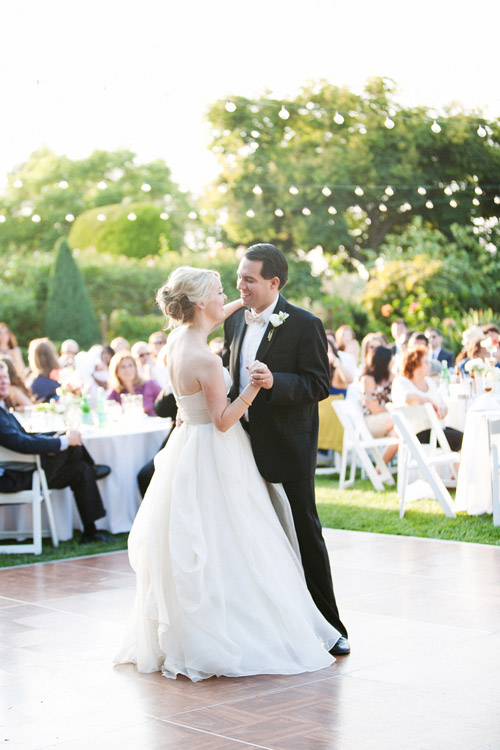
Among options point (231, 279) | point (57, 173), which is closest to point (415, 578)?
point (231, 279)

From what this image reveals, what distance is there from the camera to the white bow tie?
4.43 metres

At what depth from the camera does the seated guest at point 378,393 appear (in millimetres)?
10094

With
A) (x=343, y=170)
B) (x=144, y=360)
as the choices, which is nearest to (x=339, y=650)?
(x=144, y=360)

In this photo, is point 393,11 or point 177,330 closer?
point 177,330

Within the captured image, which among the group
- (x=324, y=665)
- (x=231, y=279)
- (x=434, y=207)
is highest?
(x=434, y=207)

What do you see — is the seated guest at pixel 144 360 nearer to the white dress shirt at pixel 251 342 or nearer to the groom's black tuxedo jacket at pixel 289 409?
the white dress shirt at pixel 251 342

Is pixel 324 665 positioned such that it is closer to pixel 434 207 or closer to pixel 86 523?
pixel 86 523

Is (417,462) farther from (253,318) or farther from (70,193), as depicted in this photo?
(70,193)

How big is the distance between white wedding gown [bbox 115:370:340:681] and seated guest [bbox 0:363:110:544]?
2886 mm

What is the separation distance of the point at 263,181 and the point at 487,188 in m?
6.51

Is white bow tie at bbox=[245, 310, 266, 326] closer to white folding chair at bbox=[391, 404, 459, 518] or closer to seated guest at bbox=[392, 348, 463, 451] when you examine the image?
white folding chair at bbox=[391, 404, 459, 518]

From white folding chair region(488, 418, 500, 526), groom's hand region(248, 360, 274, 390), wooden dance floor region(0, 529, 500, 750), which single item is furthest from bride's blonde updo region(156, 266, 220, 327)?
white folding chair region(488, 418, 500, 526)

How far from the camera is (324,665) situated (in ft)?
13.8

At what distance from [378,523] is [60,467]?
7.96 feet
